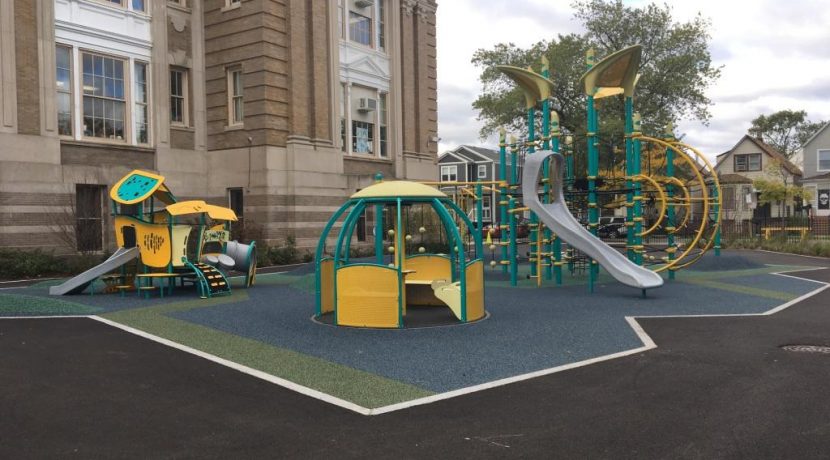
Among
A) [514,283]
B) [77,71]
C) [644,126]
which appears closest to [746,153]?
[644,126]

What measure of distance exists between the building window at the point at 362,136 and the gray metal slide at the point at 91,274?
45.2ft

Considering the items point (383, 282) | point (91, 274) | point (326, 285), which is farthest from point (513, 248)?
point (91, 274)

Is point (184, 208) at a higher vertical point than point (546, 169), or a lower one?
lower

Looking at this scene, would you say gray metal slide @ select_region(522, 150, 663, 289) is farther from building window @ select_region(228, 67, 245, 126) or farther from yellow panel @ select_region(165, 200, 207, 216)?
building window @ select_region(228, 67, 245, 126)

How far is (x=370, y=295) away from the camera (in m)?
10.1

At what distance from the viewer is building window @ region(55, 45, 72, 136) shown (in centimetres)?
1991

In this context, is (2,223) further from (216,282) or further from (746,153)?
(746,153)

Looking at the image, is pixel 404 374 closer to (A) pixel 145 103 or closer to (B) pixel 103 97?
(B) pixel 103 97

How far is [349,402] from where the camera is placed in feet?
20.2

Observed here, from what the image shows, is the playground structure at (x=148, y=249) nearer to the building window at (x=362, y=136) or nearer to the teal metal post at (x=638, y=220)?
the teal metal post at (x=638, y=220)

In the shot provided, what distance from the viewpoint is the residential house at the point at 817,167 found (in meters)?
50.0

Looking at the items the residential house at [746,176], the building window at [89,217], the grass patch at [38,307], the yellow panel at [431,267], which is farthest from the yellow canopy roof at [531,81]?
the residential house at [746,176]

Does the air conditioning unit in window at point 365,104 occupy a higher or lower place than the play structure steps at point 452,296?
higher

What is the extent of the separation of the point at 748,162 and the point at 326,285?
53.6 meters
